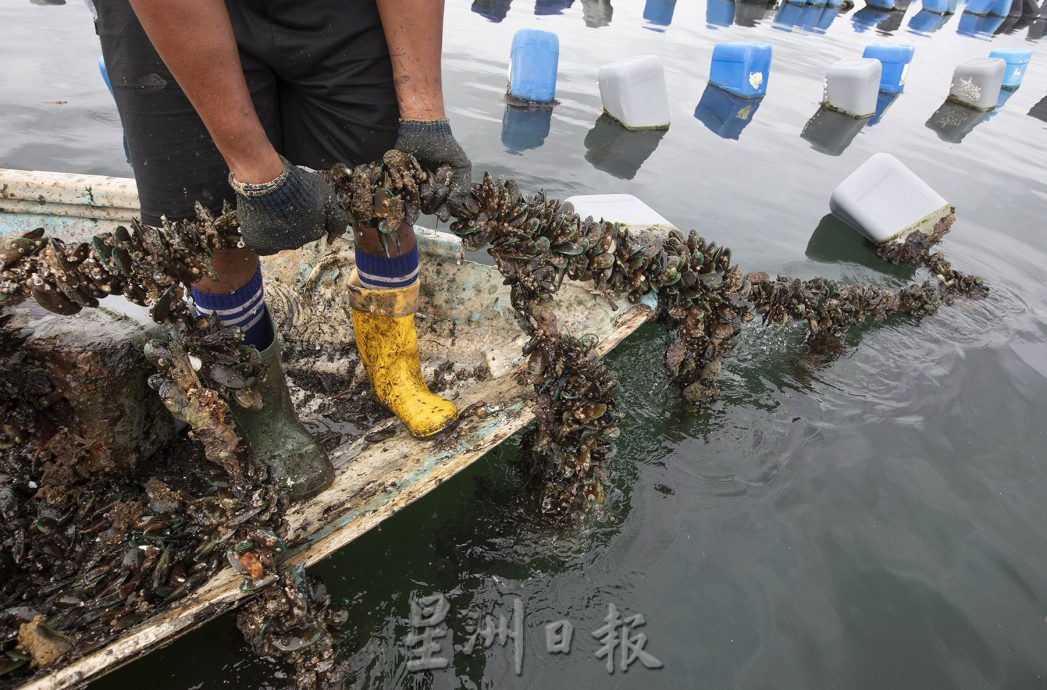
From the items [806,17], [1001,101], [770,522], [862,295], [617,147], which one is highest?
[806,17]

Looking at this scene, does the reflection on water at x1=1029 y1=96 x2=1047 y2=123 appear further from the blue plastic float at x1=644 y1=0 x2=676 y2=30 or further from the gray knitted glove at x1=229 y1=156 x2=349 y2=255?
the gray knitted glove at x1=229 y1=156 x2=349 y2=255

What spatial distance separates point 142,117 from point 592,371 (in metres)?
1.84

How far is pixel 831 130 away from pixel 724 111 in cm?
164

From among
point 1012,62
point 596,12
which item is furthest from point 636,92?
point 1012,62

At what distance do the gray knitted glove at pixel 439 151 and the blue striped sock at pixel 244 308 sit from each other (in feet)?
2.46

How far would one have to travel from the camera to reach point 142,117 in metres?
1.76

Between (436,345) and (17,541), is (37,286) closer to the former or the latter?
(17,541)

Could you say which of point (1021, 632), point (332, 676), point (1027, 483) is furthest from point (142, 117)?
point (1027, 483)

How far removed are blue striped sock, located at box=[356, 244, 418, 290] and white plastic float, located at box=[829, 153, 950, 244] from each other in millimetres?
5084

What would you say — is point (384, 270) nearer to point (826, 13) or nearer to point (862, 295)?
point (862, 295)

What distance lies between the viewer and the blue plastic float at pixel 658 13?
563 inches

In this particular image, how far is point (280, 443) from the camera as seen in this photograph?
2.30 metres

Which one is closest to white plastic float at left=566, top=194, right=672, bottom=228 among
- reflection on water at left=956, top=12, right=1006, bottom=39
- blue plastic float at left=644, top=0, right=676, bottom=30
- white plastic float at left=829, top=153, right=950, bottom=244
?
white plastic float at left=829, top=153, right=950, bottom=244

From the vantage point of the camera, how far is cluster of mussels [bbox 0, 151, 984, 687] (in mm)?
1744
